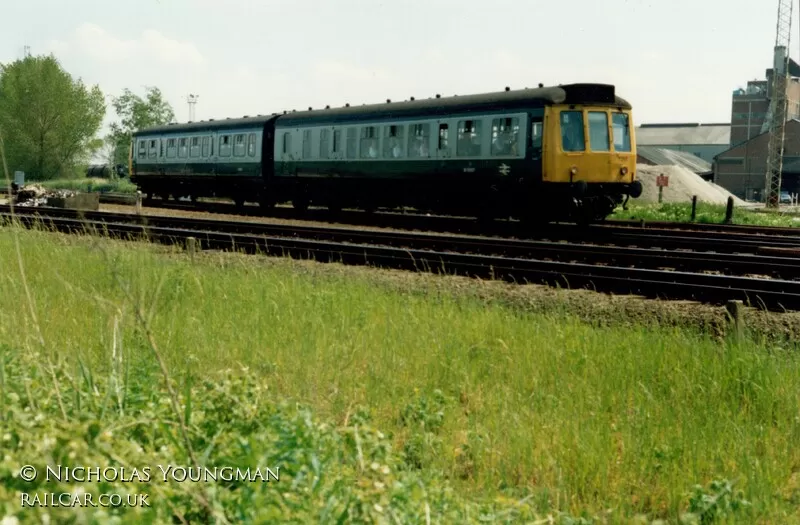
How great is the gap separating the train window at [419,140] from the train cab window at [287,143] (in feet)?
19.9

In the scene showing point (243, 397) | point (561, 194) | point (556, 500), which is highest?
point (561, 194)

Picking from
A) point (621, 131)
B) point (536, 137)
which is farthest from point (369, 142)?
point (621, 131)

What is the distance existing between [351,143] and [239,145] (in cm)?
678

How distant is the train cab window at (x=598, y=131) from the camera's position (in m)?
19.1

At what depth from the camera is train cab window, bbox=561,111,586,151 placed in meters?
18.7

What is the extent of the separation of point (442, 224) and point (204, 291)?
Result: 11.6 metres

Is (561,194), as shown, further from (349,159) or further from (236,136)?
(236,136)

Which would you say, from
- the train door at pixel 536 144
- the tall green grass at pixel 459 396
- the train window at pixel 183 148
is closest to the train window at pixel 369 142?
the train door at pixel 536 144

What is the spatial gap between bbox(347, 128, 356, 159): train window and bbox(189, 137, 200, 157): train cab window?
9.79 m

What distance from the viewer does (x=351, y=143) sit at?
79.8ft

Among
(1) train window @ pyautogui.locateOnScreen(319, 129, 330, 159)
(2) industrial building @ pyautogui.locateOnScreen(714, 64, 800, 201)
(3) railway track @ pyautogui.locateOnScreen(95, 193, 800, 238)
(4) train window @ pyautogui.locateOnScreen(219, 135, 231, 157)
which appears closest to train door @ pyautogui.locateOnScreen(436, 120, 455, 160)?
(3) railway track @ pyautogui.locateOnScreen(95, 193, 800, 238)

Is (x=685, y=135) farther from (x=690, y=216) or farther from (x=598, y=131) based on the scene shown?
(x=598, y=131)

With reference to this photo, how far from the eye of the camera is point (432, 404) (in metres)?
5.79

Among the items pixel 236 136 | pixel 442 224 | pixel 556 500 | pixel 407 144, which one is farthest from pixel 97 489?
pixel 236 136
